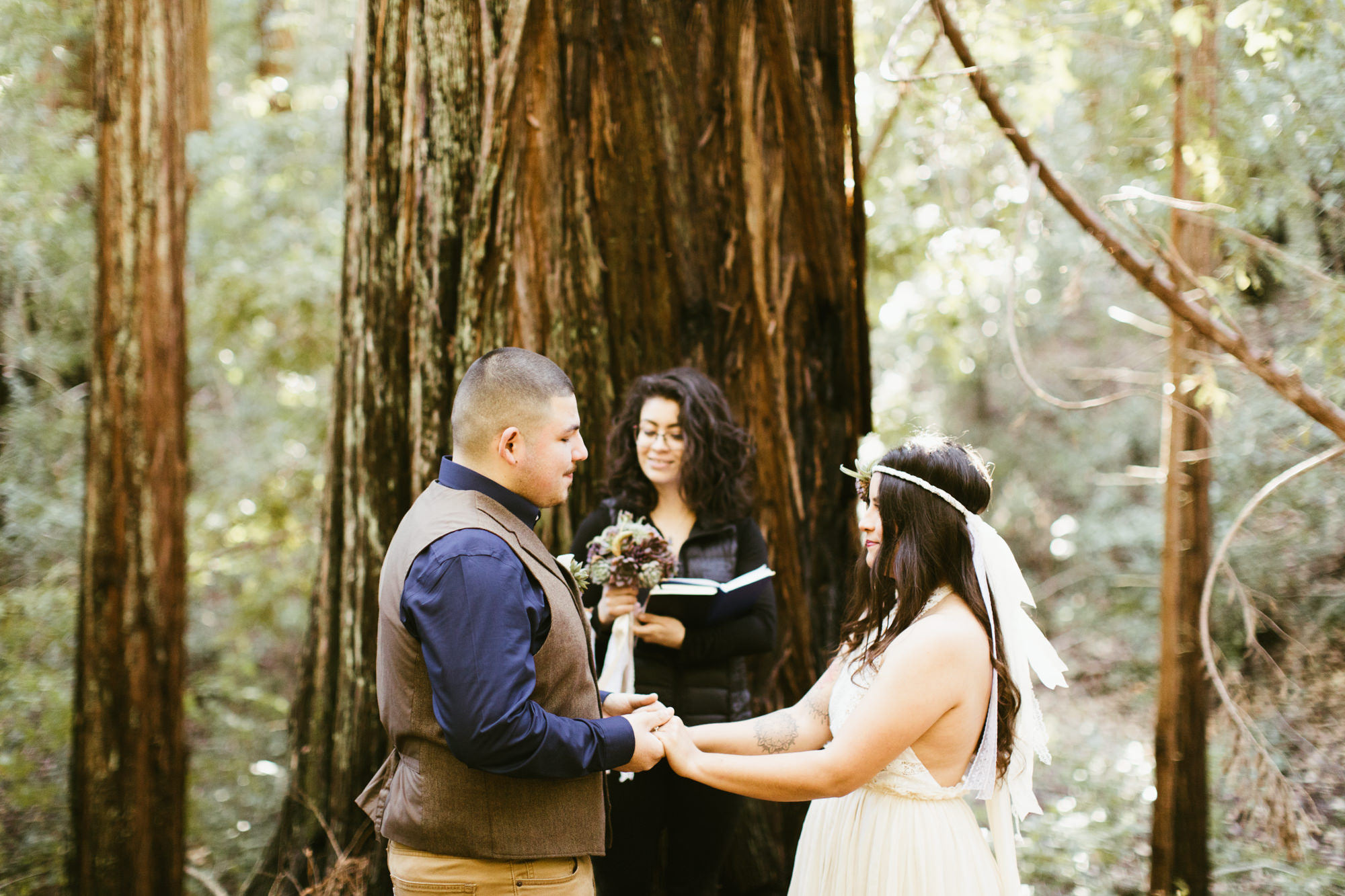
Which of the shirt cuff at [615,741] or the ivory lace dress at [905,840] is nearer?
the shirt cuff at [615,741]

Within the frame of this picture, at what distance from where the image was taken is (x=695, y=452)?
3.27 meters

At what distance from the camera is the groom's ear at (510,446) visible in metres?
2.17

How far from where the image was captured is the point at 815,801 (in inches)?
104

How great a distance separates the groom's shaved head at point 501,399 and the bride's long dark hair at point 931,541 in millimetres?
922

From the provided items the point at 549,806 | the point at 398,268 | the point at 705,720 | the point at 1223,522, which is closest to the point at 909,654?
the point at 549,806

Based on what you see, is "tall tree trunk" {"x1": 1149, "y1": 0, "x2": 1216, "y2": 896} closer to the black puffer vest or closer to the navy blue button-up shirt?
the black puffer vest

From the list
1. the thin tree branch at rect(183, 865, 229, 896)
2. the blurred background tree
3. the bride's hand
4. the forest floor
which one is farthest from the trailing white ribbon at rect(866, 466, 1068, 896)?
the thin tree branch at rect(183, 865, 229, 896)

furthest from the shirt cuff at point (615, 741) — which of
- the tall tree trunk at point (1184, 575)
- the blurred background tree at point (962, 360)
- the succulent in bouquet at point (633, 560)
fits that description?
the tall tree trunk at point (1184, 575)

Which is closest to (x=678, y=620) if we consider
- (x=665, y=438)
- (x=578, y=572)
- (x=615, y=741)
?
(x=578, y=572)

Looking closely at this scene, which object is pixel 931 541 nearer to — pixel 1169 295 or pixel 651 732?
pixel 651 732

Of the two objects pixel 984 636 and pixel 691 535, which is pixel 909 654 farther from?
pixel 691 535

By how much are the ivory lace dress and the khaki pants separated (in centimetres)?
76

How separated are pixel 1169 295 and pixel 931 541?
2.05 metres

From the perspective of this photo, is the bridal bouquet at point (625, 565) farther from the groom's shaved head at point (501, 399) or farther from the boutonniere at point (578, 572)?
the groom's shaved head at point (501, 399)
